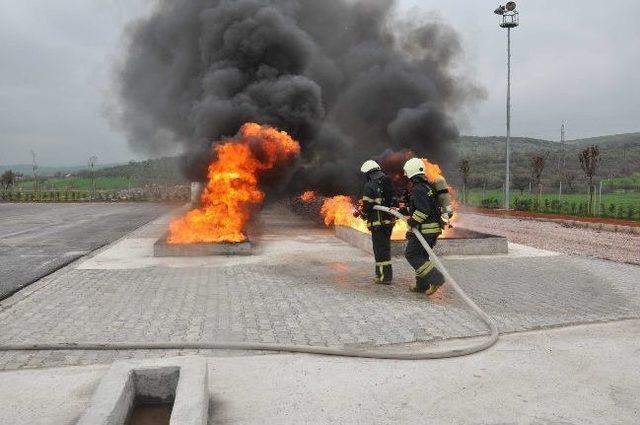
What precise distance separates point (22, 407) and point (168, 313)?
2.31 meters

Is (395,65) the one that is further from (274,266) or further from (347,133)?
(274,266)

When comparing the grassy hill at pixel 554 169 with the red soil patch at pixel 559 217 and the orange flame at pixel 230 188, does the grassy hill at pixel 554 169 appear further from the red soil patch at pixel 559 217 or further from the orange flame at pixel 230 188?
the orange flame at pixel 230 188

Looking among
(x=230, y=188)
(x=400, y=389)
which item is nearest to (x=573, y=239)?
(x=230, y=188)

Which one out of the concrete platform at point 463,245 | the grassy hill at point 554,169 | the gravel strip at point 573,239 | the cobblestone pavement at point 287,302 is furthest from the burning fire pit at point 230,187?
the grassy hill at point 554,169

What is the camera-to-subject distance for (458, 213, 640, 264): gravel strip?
1088 cm

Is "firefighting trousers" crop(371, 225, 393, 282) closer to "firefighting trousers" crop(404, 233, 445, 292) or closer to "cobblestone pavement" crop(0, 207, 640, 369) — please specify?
"cobblestone pavement" crop(0, 207, 640, 369)

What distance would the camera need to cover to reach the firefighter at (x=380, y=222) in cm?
738

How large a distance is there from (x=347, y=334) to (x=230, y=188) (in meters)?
6.40

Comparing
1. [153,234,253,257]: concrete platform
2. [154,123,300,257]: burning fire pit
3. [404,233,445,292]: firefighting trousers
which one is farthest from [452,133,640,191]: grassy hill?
[404,233,445,292]: firefighting trousers

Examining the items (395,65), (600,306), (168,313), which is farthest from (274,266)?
(395,65)

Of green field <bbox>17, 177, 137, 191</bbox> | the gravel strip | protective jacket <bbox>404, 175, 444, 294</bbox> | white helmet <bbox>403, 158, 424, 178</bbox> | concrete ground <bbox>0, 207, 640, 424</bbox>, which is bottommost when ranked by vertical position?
the gravel strip

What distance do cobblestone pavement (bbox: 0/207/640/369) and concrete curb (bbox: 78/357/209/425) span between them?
891 mm

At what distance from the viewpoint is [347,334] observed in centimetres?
497

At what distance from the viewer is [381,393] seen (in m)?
3.65
